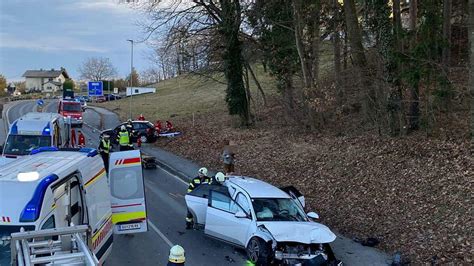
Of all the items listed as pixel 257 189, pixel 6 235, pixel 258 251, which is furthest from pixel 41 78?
pixel 6 235

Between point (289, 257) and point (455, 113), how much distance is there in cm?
968

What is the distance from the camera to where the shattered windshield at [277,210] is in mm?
10867

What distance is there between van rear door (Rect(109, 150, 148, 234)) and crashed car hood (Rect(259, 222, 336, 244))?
263cm

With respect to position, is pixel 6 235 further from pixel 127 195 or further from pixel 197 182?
pixel 197 182

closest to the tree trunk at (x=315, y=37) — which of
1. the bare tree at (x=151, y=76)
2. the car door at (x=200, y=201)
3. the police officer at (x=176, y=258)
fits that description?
the car door at (x=200, y=201)

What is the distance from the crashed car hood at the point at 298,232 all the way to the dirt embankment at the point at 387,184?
1.96m

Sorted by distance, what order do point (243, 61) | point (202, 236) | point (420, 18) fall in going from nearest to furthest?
point (202, 236) < point (420, 18) < point (243, 61)

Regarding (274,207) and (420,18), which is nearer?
(274,207)

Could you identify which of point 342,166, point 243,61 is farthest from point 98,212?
point 243,61

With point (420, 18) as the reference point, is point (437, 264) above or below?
below

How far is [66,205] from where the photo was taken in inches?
309

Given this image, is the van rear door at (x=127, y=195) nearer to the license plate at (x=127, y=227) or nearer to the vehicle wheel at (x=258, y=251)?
the license plate at (x=127, y=227)

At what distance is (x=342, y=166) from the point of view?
16.7 m

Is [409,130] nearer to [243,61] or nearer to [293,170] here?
[293,170]
